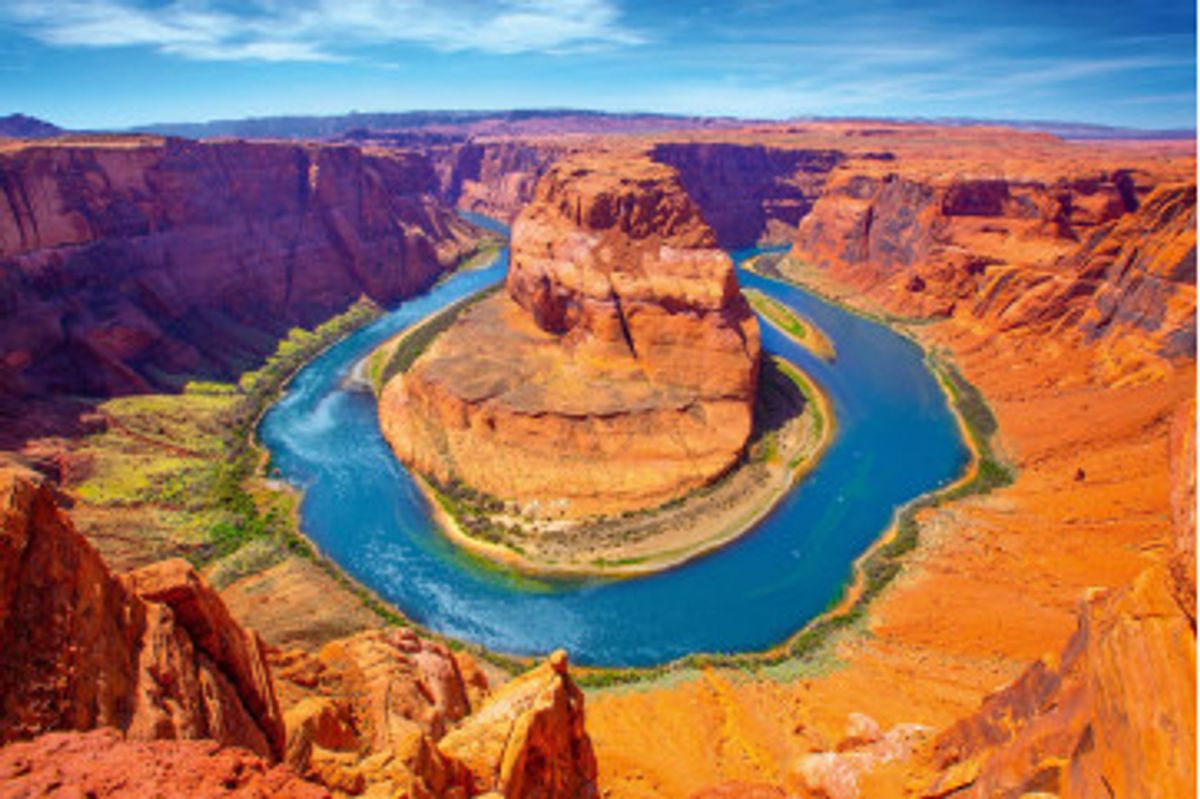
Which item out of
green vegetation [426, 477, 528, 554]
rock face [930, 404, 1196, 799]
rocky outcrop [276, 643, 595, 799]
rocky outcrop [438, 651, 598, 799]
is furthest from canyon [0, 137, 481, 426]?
rock face [930, 404, 1196, 799]

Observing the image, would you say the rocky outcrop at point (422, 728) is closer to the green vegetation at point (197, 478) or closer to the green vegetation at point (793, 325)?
the green vegetation at point (197, 478)

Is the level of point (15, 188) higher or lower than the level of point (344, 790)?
higher

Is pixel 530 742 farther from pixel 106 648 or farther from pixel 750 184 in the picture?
pixel 750 184

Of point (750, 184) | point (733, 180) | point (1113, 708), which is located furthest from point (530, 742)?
point (750, 184)

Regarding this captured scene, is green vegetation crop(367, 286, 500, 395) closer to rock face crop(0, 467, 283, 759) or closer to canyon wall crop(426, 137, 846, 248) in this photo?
rock face crop(0, 467, 283, 759)

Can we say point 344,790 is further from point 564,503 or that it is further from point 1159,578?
point 564,503

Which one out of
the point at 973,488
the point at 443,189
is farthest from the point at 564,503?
the point at 443,189
